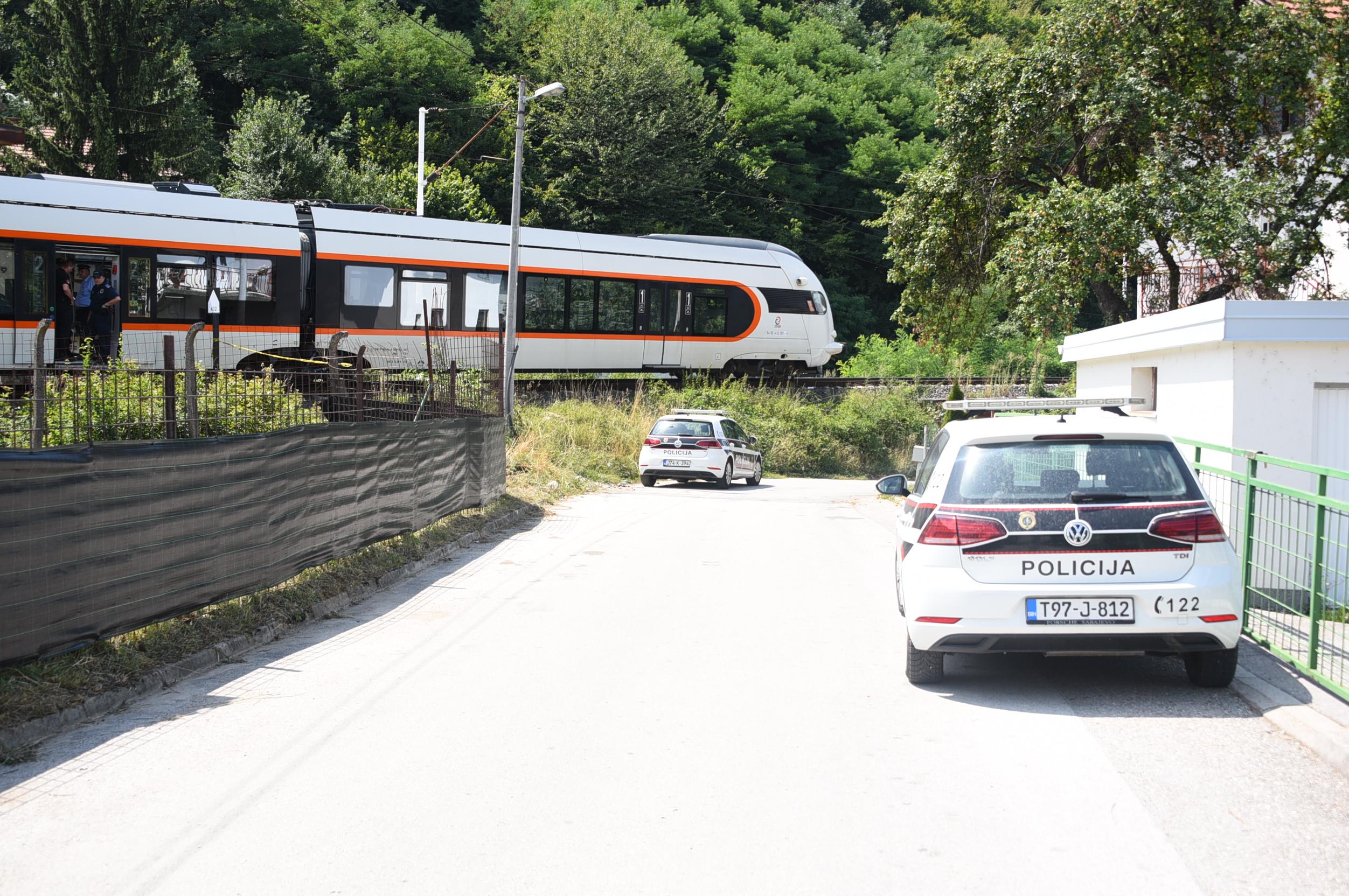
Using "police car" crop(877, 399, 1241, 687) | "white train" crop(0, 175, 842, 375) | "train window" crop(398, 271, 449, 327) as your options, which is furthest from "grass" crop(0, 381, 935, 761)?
"police car" crop(877, 399, 1241, 687)

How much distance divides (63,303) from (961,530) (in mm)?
17634

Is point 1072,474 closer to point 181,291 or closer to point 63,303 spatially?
point 63,303

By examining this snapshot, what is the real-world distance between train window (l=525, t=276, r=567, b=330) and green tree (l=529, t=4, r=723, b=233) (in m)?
22.4

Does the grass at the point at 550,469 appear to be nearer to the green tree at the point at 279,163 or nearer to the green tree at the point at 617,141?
the green tree at the point at 279,163

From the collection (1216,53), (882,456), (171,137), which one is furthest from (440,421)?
(171,137)

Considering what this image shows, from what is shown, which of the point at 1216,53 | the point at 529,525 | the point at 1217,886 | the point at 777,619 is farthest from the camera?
the point at 1216,53

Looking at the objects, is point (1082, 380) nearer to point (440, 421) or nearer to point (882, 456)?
point (440, 421)

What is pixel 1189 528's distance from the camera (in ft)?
20.1

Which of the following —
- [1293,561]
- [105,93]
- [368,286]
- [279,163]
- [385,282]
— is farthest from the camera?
[279,163]

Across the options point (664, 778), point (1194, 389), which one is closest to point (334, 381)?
point (664, 778)

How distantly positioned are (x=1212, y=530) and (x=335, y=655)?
17.7ft

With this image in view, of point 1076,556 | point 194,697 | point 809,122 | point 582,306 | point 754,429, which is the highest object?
point 809,122

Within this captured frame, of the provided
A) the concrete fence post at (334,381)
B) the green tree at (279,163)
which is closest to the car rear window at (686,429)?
the concrete fence post at (334,381)

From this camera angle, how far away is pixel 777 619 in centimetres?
890
